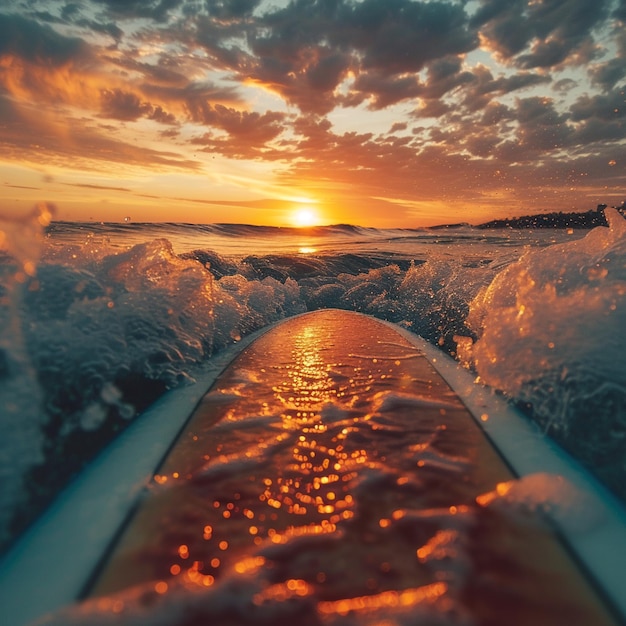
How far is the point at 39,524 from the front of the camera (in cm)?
110

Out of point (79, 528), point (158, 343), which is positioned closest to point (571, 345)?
point (79, 528)

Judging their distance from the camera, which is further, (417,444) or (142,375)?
(142,375)

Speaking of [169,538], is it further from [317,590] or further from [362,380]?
[362,380]

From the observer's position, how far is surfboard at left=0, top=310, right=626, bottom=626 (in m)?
0.84

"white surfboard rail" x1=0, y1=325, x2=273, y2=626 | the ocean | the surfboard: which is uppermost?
the ocean

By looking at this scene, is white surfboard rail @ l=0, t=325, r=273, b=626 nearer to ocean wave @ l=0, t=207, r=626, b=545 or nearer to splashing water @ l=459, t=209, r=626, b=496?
ocean wave @ l=0, t=207, r=626, b=545

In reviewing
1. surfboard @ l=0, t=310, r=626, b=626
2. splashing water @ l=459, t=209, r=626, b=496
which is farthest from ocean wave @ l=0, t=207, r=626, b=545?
surfboard @ l=0, t=310, r=626, b=626

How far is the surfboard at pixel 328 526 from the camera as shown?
0.84 m

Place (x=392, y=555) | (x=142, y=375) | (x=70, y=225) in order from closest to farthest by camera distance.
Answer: (x=392, y=555) → (x=142, y=375) → (x=70, y=225)

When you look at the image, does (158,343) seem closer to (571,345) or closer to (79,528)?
(79,528)

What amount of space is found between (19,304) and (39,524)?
3.47 ft

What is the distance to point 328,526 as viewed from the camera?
1.06 metres

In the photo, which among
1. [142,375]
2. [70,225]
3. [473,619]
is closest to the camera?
[473,619]

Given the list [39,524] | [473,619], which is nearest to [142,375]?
[39,524]
